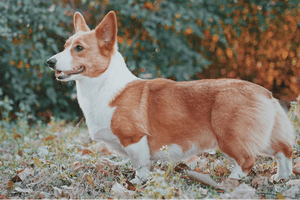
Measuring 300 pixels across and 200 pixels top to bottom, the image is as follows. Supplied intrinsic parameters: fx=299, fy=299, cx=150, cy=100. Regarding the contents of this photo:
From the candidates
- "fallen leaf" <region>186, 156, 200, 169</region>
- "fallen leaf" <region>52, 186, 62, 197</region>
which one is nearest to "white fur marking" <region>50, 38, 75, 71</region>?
"fallen leaf" <region>52, 186, 62, 197</region>

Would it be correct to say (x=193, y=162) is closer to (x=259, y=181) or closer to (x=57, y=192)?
(x=259, y=181)

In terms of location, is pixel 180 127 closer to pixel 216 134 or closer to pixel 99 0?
pixel 216 134

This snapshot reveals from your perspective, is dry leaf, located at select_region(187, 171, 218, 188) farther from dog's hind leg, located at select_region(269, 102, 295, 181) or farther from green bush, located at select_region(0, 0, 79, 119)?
green bush, located at select_region(0, 0, 79, 119)

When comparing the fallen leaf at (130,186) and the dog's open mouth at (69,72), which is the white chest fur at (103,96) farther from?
the fallen leaf at (130,186)

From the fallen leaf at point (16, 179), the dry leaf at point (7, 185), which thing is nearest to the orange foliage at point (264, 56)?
the fallen leaf at point (16, 179)

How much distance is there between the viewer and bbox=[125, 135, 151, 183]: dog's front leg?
→ 2.21 metres

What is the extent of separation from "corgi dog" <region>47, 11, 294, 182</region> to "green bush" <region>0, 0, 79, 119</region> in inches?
81.3

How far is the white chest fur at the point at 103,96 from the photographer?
225 cm

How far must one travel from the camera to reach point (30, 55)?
4293 mm

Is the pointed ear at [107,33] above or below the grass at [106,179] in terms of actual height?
above

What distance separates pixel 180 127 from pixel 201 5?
306cm

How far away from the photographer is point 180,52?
4.90 meters

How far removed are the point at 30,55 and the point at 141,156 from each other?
2847 millimetres

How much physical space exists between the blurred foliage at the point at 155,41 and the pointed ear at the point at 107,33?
2.05m
